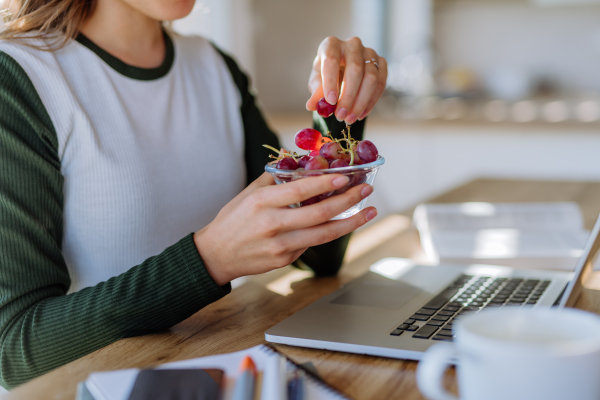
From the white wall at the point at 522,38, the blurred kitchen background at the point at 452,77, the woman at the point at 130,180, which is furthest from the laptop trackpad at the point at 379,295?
the white wall at the point at 522,38

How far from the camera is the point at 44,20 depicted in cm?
111

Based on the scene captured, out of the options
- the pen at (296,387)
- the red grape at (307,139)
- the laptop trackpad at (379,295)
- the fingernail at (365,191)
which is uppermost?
the red grape at (307,139)

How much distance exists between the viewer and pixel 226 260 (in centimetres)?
77

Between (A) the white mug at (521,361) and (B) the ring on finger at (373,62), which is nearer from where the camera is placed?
(A) the white mug at (521,361)

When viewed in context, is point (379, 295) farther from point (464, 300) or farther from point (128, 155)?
point (128, 155)

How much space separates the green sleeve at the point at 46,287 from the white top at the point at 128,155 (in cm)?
9

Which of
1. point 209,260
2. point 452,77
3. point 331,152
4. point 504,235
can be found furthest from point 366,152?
point 452,77

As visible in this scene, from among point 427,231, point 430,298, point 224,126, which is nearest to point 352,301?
point 430,298

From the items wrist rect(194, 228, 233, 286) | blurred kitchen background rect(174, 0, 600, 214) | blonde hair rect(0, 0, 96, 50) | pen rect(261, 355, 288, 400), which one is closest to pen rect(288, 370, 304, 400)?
pen rect(261, 355, 288, 400)

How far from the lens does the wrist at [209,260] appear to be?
0.79 m

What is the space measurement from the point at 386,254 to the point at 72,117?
0.67 metres

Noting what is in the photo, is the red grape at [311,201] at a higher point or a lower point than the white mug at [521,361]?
higher

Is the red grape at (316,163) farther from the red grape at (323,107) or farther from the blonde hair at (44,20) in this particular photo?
the blonde hair at (44,20)

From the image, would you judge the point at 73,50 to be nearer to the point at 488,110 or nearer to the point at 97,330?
the point at 97,330
